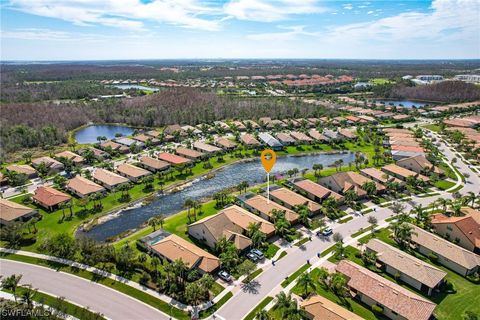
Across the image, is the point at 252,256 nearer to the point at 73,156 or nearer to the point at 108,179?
the point at 108,179

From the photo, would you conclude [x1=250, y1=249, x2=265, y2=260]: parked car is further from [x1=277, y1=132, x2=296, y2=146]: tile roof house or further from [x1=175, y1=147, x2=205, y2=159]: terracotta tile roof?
[x1=277, y1=132, x2=296, y2=146]: tile roof house

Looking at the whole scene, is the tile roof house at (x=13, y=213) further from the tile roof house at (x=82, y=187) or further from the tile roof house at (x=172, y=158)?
the tile roof house at (x=172, y=158)

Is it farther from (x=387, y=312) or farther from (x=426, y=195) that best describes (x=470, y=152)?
(x=387, y=312)

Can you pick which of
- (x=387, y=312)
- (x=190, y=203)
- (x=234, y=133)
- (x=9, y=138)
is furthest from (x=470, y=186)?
(x=9, y=138)

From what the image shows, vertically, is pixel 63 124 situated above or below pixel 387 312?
above

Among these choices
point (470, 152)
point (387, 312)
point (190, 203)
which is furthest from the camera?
point (470, 152)
